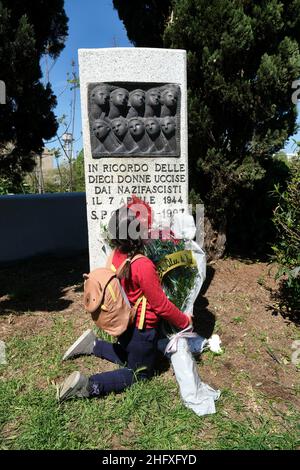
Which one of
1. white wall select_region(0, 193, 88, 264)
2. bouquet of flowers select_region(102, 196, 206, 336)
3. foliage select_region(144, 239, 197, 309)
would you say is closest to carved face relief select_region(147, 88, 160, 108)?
bouquet of flowers select_region(102, 196, 206, 336)

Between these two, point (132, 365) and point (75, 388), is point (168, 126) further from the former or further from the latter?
point (75, 388)

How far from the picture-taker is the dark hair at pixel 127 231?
2.60 m

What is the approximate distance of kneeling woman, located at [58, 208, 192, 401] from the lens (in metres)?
2.56

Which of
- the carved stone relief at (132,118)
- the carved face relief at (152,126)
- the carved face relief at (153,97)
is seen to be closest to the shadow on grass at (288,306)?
the carved stone relief at (132,118)

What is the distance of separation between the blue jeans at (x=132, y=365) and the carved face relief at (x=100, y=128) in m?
1.81

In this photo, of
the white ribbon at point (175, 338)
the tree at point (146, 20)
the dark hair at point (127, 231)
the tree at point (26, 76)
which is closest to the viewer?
the dark hair at point (127, 231)

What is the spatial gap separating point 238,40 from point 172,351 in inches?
120

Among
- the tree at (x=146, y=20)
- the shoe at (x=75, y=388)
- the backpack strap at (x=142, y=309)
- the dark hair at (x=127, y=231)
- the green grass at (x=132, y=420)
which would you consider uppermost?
the tree at (x=146, y=20)

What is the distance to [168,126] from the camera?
12.1ft

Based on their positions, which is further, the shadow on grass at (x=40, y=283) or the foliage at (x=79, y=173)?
the foliage at (x=79, y=173)

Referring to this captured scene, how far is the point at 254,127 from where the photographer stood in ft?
14.4

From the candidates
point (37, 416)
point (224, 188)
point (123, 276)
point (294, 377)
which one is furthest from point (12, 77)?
point (294, 377)

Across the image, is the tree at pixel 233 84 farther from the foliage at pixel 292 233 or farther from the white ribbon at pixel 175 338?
the white ribbon at pixel 175 338
